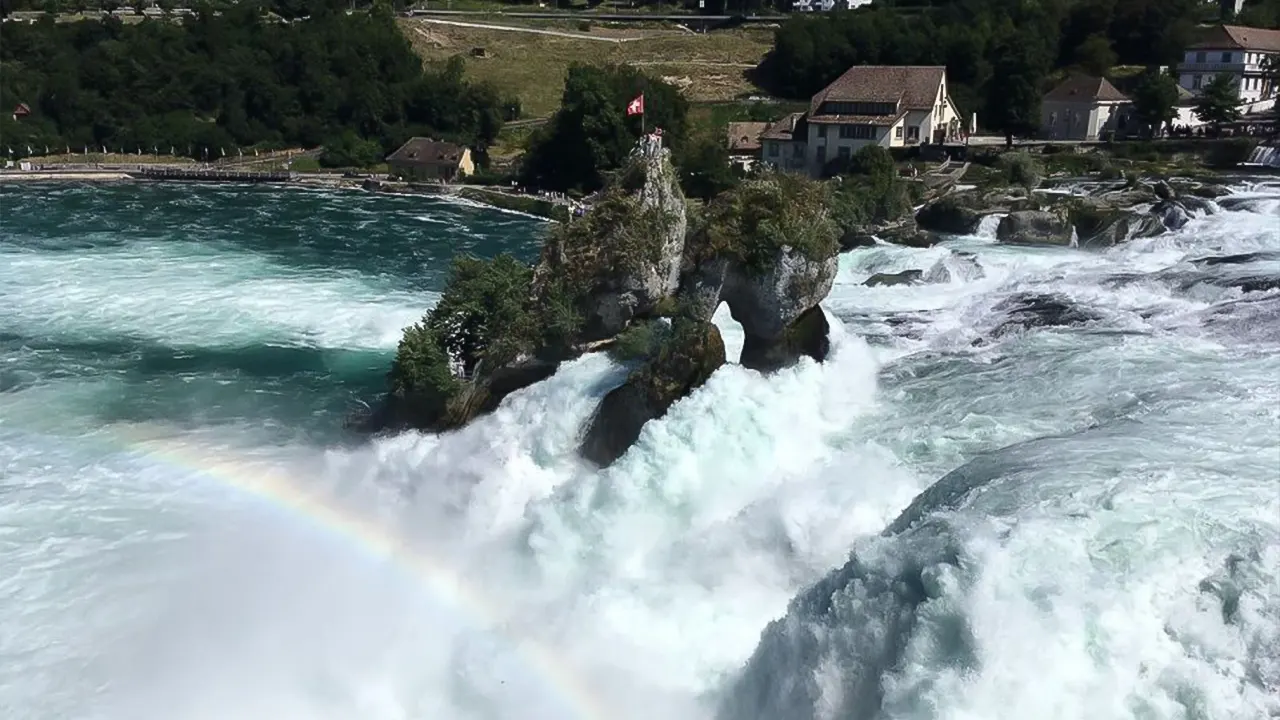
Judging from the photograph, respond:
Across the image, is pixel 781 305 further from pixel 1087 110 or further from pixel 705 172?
pixel 1087 110

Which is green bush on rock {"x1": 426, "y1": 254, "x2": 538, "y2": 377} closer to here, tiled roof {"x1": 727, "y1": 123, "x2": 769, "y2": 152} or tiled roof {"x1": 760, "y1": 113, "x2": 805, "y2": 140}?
tiled roof {"x1": 760, "y1": 113, "x2": 805, "y2": 140}

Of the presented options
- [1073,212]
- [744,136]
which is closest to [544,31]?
[744,136]

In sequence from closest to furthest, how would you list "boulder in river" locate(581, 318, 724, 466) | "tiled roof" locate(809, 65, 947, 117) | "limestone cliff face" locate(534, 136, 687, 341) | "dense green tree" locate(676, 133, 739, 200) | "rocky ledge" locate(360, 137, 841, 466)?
"boulder in river" locate(581, 318, 724, 466) < "rocky ledge" locate(360, 137, 841, 466) < "limestone cliff face" locate(534, 136, 687, 341) < "dense green tree" locate(676, 133, 739, 200) < "tiled roof" locate(809, 65, 947, 117)

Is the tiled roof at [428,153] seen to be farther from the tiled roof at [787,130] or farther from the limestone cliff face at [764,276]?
the limestone cliff face at [764,276]

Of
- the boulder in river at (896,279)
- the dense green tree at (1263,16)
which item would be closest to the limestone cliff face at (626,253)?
the boulder in river at (896,279)

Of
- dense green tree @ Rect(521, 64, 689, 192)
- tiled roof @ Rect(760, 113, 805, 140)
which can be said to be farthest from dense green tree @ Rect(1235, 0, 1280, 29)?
dense green tree @ Rect(521, 64, 689, 192)

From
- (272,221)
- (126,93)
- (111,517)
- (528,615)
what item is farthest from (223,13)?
(528,615)

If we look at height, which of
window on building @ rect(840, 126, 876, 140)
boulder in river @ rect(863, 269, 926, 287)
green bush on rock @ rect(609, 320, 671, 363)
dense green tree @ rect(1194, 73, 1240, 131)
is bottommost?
boulder in river @ rect(863, 269, 926, 287)
